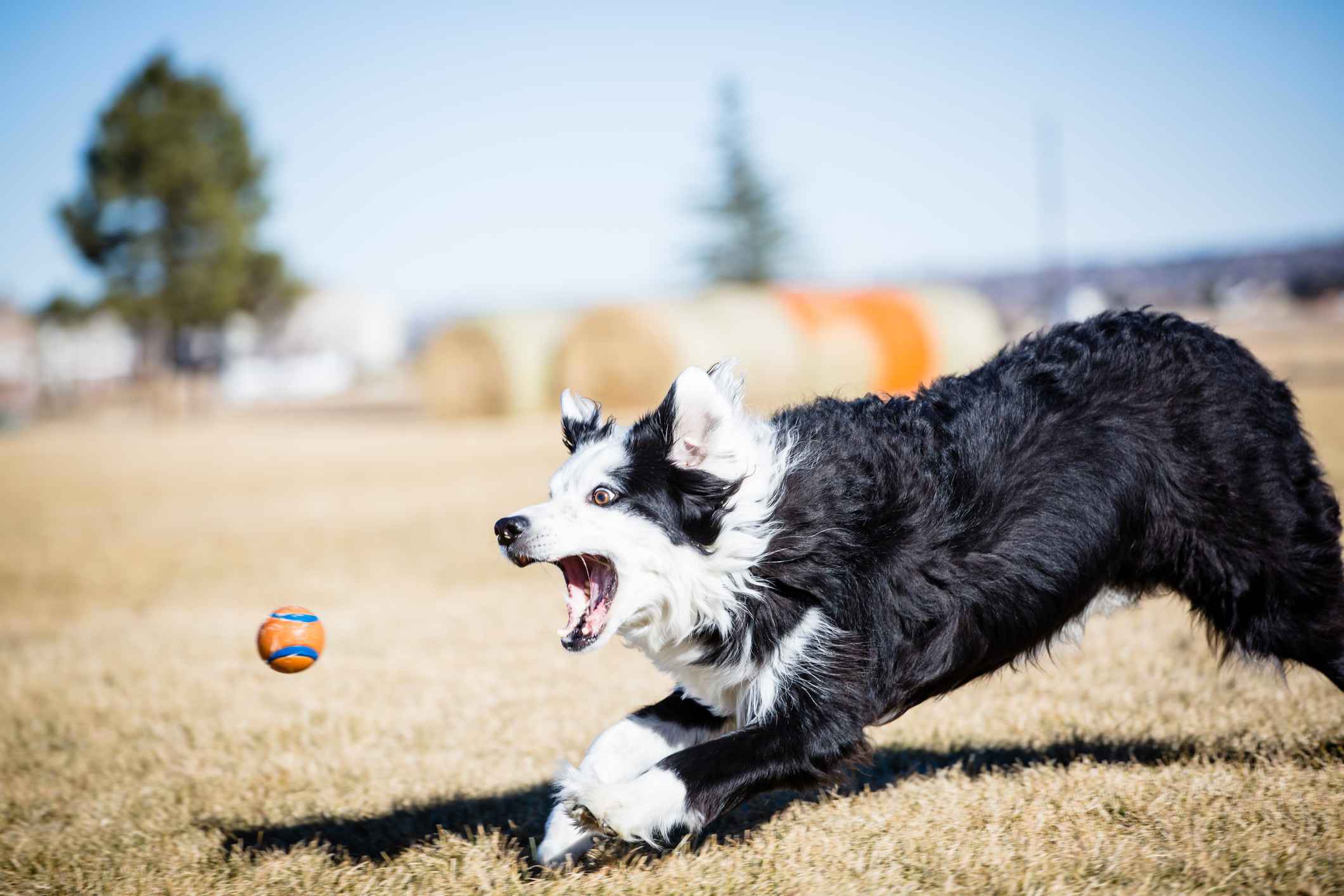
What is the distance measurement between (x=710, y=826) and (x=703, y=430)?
4.99ft

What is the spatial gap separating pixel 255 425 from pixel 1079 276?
4194 cm

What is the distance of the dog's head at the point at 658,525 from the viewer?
3404 millimetres

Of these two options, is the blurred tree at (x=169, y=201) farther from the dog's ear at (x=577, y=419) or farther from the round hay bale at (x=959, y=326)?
the dog's ear at (x=577, y=419)

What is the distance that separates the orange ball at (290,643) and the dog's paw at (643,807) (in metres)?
1.79

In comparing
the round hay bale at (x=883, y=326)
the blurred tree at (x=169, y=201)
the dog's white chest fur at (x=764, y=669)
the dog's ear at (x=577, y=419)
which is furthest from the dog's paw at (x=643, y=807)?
the blurred tree at (x=169, y=201)

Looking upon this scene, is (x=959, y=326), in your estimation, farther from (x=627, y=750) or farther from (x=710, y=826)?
(x=627, y=750)

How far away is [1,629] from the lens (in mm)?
8672

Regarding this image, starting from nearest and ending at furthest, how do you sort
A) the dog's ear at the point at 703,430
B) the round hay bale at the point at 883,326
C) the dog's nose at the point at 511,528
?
the dog's nose at the point at 511,528, the dog's ear at the point at 703,430, the round hay bale at the point at 883,326

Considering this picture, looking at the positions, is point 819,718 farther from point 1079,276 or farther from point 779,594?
point 1079,276

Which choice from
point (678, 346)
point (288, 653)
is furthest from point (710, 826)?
point (678, 346)

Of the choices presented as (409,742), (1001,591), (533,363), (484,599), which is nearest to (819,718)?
(1001,591)

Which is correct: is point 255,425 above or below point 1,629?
above

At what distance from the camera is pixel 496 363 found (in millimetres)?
23203

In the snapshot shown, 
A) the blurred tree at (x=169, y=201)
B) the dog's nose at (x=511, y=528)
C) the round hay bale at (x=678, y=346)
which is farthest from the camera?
the blurred tree at (x=169, y=201)
